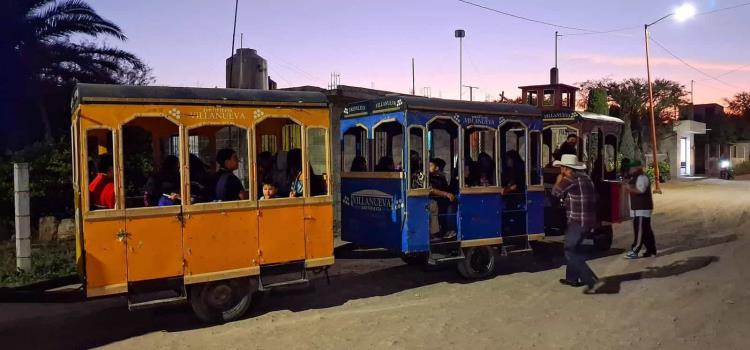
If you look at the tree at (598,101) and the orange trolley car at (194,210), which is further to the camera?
the tree at (598,101)

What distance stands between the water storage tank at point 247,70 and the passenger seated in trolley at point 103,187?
8.26m

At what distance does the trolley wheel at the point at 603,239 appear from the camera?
11.5m

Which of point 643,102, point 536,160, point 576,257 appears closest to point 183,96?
point 576,257

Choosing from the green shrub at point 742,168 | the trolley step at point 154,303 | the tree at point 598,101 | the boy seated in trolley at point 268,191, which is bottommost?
the trolley step at point 154,303

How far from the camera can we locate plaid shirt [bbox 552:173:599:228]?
8.26 m

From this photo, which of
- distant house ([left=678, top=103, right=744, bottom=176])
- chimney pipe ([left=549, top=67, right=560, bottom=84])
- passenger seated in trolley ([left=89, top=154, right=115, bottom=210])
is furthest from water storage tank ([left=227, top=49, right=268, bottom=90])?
distant house ([left=678, top=103, right=744, bottom=176])

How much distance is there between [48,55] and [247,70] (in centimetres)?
535

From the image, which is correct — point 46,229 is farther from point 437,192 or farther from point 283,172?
point 437,192

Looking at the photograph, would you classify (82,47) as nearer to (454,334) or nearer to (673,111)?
(454,334)

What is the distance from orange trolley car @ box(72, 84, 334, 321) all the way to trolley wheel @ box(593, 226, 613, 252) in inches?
261

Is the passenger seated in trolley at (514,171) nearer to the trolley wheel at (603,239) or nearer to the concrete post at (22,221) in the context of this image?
the trolley wheel at (603,239)

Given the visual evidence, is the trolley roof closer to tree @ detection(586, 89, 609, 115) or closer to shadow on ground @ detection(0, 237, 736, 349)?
shadow on ground @ detection(0, 237, 736, 349)

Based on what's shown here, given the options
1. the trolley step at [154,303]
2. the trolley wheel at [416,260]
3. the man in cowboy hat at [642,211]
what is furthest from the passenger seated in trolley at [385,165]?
the man in cowboy hat at [642,211]

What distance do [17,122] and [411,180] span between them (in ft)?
38.2
